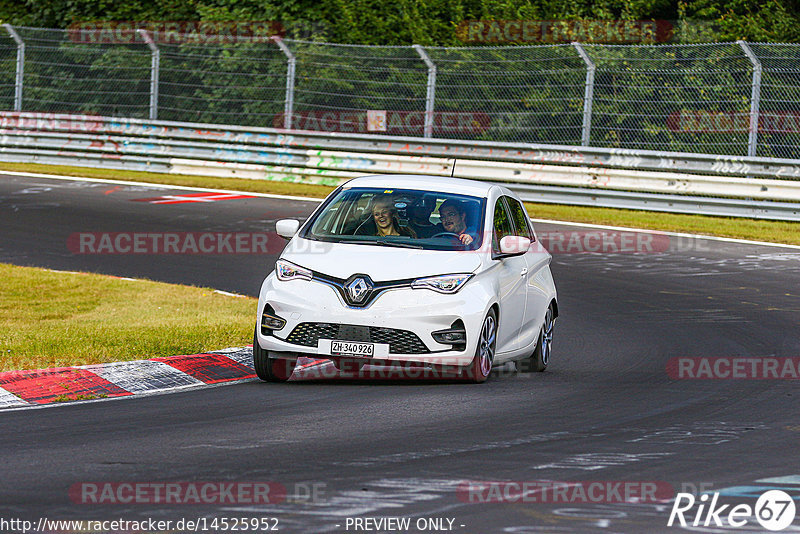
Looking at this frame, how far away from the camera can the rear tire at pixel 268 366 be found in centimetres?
955

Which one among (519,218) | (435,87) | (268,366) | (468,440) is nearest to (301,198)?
(435,87)

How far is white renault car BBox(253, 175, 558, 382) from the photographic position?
9.25 metres

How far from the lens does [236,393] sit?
9109 millimetres

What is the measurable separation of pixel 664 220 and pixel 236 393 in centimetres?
1412

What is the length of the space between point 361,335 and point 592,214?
1395 centimetres

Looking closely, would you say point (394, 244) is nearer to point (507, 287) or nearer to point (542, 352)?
point (507, 287)

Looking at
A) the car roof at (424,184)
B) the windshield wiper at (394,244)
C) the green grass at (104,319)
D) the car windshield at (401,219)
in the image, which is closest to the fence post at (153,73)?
the green grass at (104,319)

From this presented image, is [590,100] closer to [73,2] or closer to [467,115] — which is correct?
[467,115]

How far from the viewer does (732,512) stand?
230 inches

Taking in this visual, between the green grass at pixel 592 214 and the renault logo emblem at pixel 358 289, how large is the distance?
1212 cm

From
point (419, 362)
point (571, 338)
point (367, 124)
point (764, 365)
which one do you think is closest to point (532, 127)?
point (367, 124)

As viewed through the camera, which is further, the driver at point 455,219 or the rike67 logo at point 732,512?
the driver at point 455,219

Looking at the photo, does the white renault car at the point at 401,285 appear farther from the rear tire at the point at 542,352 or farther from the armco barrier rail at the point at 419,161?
the armco barrier rail at the point at 419,161

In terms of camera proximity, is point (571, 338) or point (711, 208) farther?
point (711, 208)
